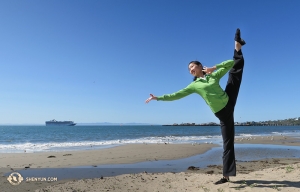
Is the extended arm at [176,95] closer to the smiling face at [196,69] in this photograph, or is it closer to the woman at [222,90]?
the woman at [222,90]

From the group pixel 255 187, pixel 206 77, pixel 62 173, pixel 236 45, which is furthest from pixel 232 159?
pixel 62 173

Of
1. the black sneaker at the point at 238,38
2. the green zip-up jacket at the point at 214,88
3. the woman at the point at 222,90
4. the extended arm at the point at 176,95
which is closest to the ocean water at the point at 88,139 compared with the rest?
the extended arm at the point at 176,95

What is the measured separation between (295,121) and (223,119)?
620 ft

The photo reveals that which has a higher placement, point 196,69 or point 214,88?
point 196,69

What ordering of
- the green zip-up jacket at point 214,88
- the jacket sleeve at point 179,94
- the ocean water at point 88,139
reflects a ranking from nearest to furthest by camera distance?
the green zip-up jacket at point 214,88, the jacket sleeve at point 179,94, the ocean water at point 88,139

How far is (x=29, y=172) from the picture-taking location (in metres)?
8.07

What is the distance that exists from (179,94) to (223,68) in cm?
98

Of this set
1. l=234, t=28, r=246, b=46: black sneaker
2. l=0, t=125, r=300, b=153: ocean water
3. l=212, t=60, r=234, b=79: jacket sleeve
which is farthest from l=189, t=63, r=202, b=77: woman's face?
l=0, t=125, r=300, b=153: ocean water

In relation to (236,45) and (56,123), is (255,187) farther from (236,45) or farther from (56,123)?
(56,123)

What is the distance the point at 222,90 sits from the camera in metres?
4.55

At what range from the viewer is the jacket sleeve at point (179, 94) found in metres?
4.81

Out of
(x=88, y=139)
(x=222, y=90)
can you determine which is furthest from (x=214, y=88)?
(x=88, y=139)

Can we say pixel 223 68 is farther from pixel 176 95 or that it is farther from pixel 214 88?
pixel 176 95

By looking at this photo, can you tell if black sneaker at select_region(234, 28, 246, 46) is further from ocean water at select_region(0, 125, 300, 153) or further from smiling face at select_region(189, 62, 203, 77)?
ocean water at select_region(0, 125, 300, 153)
